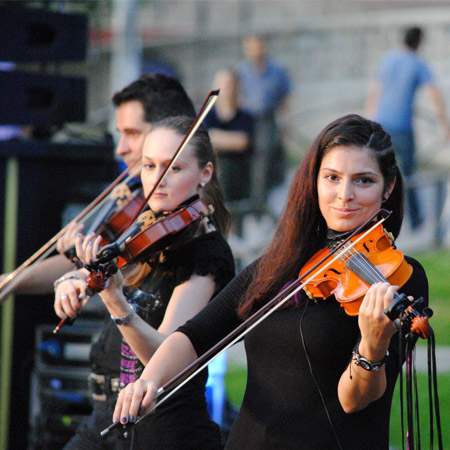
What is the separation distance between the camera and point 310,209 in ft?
7.21

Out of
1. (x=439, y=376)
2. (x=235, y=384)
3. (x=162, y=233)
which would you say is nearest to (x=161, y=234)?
(x=162, y=233)

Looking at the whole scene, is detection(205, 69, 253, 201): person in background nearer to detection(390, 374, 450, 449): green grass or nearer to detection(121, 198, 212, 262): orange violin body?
detection(390, 374, 450, 449): green grass

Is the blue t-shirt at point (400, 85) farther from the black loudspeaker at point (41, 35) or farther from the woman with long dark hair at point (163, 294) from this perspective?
the woman with long dark hair at point (163, 294)

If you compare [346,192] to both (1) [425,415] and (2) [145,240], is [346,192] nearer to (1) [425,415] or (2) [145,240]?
(2) [145,240]

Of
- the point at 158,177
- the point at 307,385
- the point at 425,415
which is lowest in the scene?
the point at 425,415

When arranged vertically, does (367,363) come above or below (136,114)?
below

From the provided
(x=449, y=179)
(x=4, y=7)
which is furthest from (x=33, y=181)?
(x=449, y=179)

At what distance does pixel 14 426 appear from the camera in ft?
13.1

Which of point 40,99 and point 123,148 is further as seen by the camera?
point 40,99

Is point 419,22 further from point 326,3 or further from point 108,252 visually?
point 108,252

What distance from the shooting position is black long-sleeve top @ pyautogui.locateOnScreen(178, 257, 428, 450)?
200 centimetres

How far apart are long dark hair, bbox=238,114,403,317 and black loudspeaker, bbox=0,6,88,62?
239 cm

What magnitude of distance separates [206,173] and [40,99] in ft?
6.34

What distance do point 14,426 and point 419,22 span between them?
8.69m
